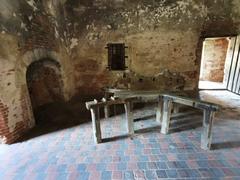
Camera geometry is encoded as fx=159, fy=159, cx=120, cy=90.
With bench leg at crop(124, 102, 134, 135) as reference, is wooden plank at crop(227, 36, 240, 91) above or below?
above

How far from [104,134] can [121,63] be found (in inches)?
119

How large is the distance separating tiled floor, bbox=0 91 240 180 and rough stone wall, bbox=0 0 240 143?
231cm

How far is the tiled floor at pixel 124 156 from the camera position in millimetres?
2156

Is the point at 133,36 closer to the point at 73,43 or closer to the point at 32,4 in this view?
the point at 73,43

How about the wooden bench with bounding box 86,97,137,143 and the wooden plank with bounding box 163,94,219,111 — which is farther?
the wooden bench with bounding box 86,97,137,143

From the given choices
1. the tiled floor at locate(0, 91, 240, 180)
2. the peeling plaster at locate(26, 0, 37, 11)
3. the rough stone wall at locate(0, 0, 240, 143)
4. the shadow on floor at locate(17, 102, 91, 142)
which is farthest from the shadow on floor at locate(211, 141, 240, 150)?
the peeling plaster at locate(26, 0, 37, 11)

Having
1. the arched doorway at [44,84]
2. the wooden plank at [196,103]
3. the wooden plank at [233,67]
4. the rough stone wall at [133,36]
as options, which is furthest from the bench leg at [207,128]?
the wooden plank at [233,67]

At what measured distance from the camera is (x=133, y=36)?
5.28 metres

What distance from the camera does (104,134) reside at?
3.22 metres

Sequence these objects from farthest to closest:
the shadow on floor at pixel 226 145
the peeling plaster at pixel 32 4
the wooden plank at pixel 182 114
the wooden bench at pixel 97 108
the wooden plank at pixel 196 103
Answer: the wooden plank at pixel 182 114 → the peeling plaster at pixel 32 4 → the wooden bench at pixel 97 108 → the shadow on floor at pixel 226 145 → the wooden plank at pixel 196 103

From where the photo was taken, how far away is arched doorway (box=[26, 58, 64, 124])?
14.5 ft

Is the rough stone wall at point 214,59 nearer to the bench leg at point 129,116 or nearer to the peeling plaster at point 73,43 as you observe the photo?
the peeling plaster at point 73,43

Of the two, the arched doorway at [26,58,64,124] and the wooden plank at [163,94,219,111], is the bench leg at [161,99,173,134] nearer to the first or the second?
the wooden plank at [163,94,219,111]

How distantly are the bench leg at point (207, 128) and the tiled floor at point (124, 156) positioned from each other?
0.36ft
